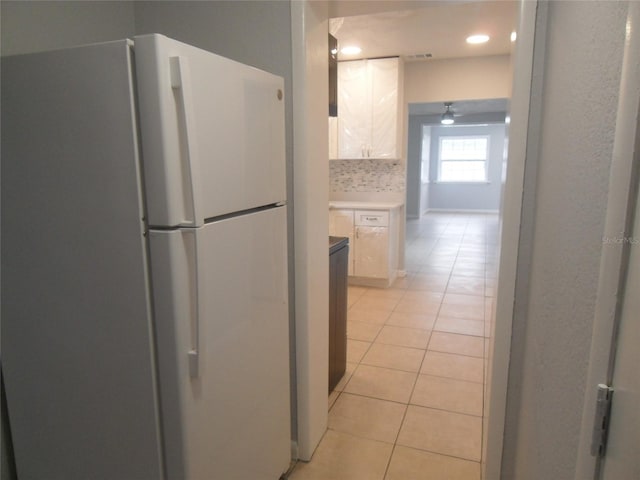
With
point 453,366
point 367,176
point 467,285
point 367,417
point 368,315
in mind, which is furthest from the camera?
point 367,176

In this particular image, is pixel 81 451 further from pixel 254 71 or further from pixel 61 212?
pixel 254 71

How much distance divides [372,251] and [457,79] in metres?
2.08

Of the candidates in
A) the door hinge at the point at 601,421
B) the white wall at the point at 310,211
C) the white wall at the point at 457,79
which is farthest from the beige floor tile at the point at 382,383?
the white wall at the point at 457,79

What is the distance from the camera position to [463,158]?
445 inches

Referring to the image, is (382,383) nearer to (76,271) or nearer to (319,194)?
(319,194)

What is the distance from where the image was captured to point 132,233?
3.74 feet

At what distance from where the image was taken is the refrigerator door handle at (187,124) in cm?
108

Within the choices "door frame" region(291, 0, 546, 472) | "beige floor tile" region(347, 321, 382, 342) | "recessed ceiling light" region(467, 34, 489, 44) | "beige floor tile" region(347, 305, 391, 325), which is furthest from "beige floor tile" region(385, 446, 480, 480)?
"recessed ceiling light" region(467, 34, 489, 44)

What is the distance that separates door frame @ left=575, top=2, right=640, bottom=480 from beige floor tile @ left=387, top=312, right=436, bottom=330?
9.83ft

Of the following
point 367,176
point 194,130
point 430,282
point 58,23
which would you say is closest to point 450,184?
point 367,176

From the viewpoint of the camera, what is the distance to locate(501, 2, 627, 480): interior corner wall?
2.51ft

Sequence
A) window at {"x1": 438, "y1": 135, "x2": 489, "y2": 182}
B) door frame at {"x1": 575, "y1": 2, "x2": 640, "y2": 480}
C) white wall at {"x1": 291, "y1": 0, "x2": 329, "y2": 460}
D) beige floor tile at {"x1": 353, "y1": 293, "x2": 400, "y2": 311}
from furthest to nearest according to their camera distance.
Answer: window at {"x1": 438, "y1": 135, "x2": 489, "y2": 182} → beige floor tile at {"x1": 353, "y1": 293, "x2": 400, "y2": 311} → white wall at {"x1": 291, "y1": 0, "x2": 329, "y2": 460} → door frame at {"x1": 575, "y1": 2, "x2": 640, "y2": 480}

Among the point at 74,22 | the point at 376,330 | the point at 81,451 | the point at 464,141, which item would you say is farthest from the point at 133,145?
the point at 464,141

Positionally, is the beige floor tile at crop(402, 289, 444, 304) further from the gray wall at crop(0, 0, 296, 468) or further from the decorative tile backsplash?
the gray wall at crop(0, 0, 296, 468)
